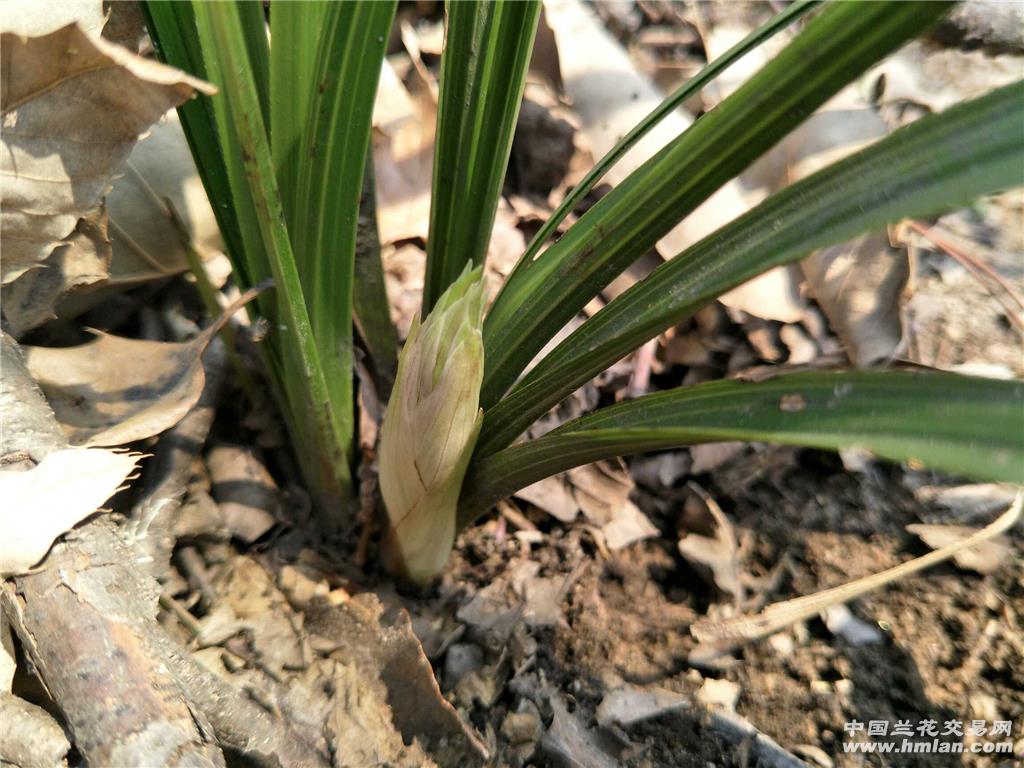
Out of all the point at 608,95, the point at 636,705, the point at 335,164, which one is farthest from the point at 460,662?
the point at 608,95

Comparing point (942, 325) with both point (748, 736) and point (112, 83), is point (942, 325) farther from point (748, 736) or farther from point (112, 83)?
point (112, 83)

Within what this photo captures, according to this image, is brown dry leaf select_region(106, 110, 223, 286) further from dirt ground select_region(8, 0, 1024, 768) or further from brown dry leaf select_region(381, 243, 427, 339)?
brown dry leaf select_region(381, 243, 427, 339)

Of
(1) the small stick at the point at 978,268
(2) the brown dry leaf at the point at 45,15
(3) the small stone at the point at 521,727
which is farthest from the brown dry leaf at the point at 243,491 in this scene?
(1) the small stick at the point at 978,268

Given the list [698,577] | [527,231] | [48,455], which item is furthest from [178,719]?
[527,231]

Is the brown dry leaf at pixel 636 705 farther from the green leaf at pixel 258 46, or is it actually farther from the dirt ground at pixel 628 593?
the green leaf at pixel 258 46

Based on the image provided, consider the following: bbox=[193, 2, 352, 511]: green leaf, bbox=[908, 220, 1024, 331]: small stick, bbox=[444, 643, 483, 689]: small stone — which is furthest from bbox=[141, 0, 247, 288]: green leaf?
bbox=[908, 220, 1024, 331]: small stick

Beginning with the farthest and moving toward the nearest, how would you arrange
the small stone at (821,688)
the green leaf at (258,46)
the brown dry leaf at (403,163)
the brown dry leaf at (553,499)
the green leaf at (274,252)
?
1. the brown dry leaf at (403,163)
2. the brown dry leaf at (553,499)
3. the small stone at (821,688)
4. the green leaf at (258,46)
5. the green leaf at (274,252)

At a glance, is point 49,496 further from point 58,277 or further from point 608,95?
point 608,95
